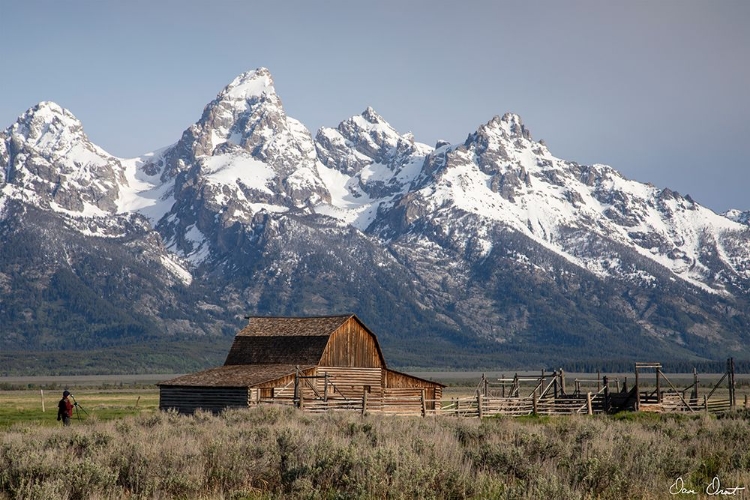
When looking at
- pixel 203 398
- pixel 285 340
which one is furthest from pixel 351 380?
pixel 203 398

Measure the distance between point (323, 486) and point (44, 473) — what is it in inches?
198

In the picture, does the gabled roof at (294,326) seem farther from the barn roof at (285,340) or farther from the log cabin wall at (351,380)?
the log cabin wall at (351,380)

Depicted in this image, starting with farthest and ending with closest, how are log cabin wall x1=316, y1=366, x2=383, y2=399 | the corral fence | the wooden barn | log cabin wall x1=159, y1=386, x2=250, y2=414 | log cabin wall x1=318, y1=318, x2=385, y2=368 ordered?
log cabin wall x1=318, y1=318, x2=385, y2=368, log cabin wall x1=316, y1=366, x2=383, y2=399, log cabin wall x1=159, y1=386, x2=250, y2=414, the wooden barn, the corral fence

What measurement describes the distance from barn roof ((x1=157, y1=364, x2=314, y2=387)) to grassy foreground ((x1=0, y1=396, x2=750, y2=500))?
84.9 ft

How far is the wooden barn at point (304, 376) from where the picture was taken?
49250 millimetres

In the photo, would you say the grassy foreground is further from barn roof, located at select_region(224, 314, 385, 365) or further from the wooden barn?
barn roof, located at select_region(224, 314, 385, 365)

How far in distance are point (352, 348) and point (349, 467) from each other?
39293mm

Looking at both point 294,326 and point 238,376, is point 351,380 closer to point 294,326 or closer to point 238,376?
point 294,326

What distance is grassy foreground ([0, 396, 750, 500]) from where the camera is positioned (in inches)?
687

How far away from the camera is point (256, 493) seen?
1875 centimetres

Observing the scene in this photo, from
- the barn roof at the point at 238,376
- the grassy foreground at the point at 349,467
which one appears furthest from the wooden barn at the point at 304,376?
the grassy foreground at the point at 349,467

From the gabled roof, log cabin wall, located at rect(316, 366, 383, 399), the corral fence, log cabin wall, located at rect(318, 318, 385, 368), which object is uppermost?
the gabled roof

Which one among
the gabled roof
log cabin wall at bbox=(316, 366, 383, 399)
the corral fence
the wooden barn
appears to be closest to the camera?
the corral fence

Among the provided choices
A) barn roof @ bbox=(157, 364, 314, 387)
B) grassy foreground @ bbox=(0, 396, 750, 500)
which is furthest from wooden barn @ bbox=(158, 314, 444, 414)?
grassy foreground @ bbox=(0, 396, 750, 500)
